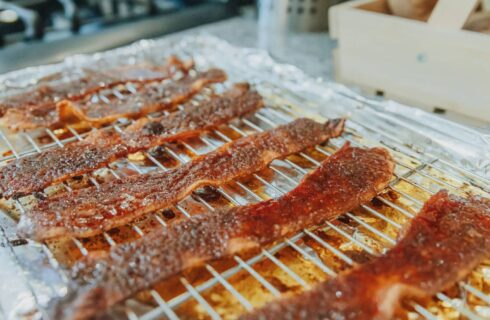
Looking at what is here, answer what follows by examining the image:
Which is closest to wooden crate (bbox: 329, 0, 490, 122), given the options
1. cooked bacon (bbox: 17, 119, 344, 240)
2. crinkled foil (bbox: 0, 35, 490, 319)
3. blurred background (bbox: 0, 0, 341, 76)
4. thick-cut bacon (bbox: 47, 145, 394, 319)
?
crinkled foil (bbox: 0, 35, 490, 319)

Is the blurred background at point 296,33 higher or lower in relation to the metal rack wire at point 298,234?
higher

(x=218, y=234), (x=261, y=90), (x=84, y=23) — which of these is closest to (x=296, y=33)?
(x=261, y=90)

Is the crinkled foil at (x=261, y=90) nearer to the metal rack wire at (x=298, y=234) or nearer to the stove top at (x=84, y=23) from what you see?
the metal rack wire at (x=298, y=234)

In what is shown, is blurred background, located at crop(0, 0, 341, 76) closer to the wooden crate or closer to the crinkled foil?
the crinkled foil

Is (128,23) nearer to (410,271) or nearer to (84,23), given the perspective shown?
(84,23)

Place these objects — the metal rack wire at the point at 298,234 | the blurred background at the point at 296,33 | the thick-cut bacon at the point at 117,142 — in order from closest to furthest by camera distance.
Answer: the metal rack wire at the point at 298,234 < the thick-cut bacon at the point at 117,142 < the blurred background at the point at 296,33

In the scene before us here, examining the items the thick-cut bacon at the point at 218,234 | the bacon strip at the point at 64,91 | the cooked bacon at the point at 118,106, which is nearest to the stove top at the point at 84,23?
the bacon strip at the point at 64,91

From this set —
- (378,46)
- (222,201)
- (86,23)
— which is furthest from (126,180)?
(86,23)
